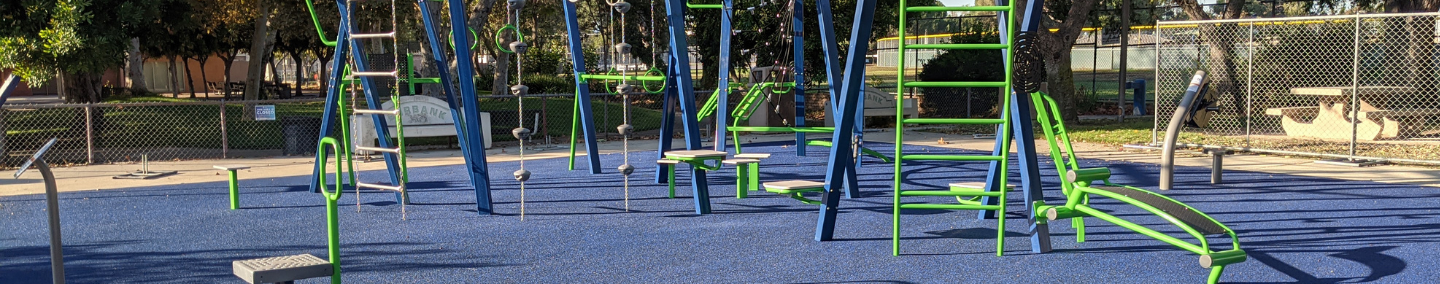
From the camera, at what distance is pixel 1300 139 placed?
51.3 ft

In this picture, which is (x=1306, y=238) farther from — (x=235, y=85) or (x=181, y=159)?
(x=235, y=85)

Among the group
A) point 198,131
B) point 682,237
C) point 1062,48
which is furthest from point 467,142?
point 198,131

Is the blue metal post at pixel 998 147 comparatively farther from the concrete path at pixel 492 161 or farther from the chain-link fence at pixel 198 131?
the chain-link fence at pixel 198 131

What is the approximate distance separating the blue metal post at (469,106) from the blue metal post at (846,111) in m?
2.76

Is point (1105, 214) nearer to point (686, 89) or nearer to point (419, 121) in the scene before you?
point (686, 89)

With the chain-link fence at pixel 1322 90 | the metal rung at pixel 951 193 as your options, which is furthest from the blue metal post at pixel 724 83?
the chain-link fence at pixel 1322 90

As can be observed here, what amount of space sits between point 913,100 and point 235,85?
29060mm

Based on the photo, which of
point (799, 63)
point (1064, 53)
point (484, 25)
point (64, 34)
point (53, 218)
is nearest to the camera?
point (53, 218)

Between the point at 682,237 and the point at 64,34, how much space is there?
10.2 m

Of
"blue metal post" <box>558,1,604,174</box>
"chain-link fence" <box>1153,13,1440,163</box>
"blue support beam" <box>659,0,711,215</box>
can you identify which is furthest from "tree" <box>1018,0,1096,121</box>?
"blue support beam" <box>659,0,711,215</box>

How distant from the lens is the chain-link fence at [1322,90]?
573 inches

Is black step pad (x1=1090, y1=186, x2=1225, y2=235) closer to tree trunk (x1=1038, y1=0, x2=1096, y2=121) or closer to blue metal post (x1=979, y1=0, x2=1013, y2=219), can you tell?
blue metal post (x1=979, y1=0, x2=1013, y2=219)

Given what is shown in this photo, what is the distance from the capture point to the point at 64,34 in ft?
45.0

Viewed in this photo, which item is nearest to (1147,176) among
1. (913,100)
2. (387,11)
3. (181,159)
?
(913,100)
